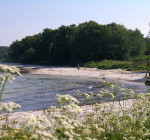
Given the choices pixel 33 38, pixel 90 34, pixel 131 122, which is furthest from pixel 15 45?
pixel 131 122

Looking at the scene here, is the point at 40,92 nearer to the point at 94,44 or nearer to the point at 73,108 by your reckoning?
the point at 73,108

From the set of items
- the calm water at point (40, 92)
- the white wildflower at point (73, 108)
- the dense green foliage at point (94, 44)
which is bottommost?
the calm water at point (40, 92)

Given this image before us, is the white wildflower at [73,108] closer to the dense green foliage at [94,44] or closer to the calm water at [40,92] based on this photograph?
the calm water at [40,92]

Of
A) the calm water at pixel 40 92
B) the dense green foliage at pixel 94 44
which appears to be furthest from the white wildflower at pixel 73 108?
the dense green foliage at pixel 94 44

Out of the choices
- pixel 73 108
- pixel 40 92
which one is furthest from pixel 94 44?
pixel 73 108

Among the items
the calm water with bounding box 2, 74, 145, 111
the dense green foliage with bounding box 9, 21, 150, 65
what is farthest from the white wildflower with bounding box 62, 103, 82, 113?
the dense green foliage with bounding box 9, 21, 150, 65

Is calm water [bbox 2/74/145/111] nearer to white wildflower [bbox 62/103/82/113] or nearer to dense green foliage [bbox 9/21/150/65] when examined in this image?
white wildflower [bbox 62/103/82/113]

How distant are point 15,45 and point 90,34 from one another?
55.0 meters

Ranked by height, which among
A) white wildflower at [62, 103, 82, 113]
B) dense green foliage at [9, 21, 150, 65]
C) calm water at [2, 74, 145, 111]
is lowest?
calm water at [2, 74, 145, 111]

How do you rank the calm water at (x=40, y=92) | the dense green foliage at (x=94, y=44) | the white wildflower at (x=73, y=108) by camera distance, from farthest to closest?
the dense green foliage at (x=94, y=44)
the calm water at (x=40, y=92)
the white wildflower at (x=73, y=108)

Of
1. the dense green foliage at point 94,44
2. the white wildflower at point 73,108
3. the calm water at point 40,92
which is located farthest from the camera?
the dense green foliage at point 94,44

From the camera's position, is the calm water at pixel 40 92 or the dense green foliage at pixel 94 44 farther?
the dense green foliage at pixel 94 44

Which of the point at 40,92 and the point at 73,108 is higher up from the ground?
the point at 73,108

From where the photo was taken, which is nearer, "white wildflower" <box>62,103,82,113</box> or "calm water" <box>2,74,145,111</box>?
"white wildflower" <box>62,103,82,113</box>
